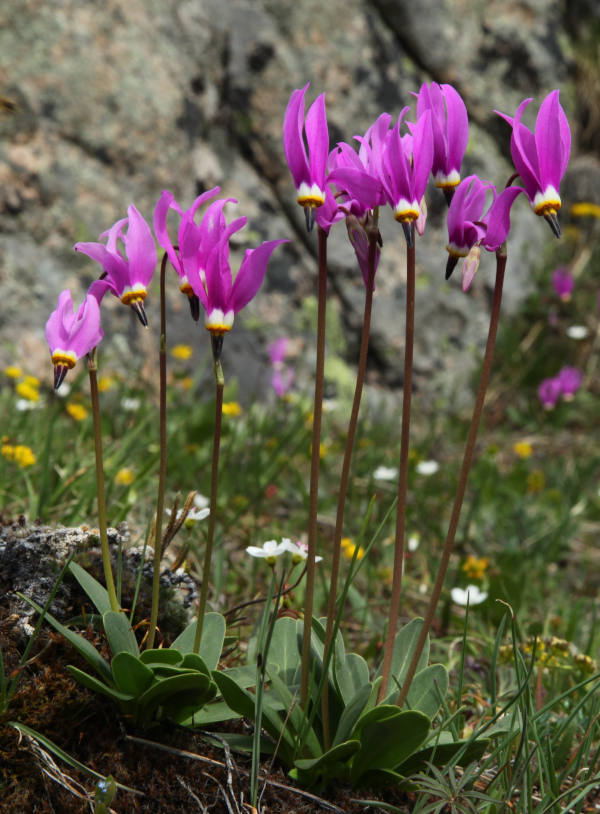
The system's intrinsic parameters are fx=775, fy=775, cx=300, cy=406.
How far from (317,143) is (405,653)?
92cm

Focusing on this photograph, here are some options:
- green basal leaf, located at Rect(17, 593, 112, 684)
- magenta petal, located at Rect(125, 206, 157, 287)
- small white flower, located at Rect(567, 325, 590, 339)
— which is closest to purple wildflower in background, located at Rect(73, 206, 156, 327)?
magenta petal, located at Rect(125, 206, 157, 287)

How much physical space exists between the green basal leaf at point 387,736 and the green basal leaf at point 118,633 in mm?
393

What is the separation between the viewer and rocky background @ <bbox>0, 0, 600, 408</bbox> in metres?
3.52

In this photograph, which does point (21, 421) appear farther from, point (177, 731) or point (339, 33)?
point (339, 33)

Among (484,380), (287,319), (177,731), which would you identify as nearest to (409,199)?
(484,380)

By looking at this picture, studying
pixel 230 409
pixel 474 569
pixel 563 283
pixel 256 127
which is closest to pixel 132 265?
pixel 474 569

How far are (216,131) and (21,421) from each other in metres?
2.19

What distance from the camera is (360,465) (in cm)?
346

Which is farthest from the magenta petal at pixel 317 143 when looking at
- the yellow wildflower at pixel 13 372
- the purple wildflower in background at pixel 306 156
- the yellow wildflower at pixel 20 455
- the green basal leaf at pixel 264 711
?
the yellow wildflower at pixel 13 372

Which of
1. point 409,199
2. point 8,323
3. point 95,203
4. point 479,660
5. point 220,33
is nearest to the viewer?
point 409,199

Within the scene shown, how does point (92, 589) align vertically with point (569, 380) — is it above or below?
above

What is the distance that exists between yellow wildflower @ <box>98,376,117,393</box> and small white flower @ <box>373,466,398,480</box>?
1196mm

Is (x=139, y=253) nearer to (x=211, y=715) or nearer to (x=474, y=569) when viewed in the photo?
(x=211, y=715)

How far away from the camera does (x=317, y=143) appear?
1.18 metres
